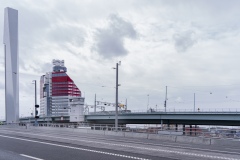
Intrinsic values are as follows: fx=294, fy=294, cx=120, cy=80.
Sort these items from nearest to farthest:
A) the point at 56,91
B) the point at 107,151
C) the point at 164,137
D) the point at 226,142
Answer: the point at 107,151 → the point at 226,142 → the point at 164,137 → the point at 56,91

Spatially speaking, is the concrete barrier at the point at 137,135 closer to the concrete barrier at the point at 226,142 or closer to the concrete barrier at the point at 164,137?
the concrete barrier at the point at 164,137

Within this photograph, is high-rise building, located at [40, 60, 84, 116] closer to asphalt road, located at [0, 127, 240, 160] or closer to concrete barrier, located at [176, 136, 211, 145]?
concrete barrier, located at [176, 136, 211, 145]

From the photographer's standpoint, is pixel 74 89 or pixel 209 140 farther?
pixel 74 89

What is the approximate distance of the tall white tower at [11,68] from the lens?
6531 cm

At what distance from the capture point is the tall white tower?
214ft

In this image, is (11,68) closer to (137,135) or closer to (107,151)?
(137,135)

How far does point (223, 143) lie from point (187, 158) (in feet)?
46.6

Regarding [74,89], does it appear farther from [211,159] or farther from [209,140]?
→ [211,159]

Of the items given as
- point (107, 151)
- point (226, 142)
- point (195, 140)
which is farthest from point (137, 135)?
point (107, 151)

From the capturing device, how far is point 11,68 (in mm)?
64812

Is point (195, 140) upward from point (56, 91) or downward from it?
downward

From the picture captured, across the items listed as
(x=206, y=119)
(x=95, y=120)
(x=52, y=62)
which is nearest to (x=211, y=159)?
(x=206, y=119)

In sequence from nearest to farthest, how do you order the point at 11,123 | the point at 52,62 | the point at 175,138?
the point at 175,138
the point at 11,123
the point at 52,62

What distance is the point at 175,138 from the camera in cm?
2944
